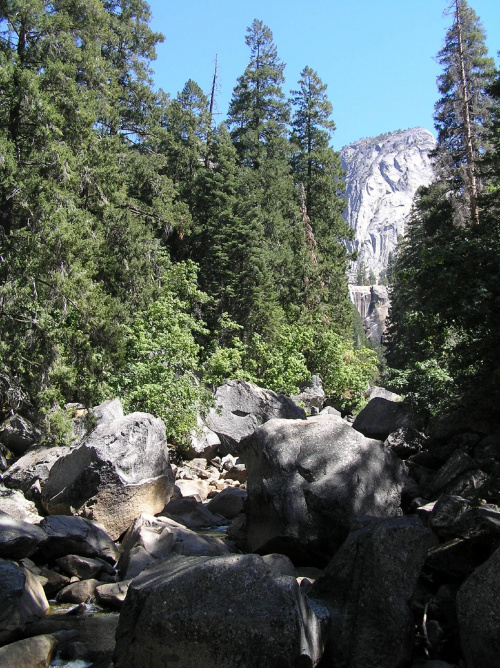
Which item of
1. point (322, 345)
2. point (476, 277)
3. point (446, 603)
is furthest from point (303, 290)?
point (446, 603)

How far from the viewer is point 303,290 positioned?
3231cm

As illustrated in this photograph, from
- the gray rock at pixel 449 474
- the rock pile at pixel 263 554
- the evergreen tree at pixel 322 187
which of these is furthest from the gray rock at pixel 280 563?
the evergreen tree at pixel 322 187

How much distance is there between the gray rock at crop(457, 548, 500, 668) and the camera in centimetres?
523

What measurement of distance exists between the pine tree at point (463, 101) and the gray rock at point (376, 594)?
684 inches

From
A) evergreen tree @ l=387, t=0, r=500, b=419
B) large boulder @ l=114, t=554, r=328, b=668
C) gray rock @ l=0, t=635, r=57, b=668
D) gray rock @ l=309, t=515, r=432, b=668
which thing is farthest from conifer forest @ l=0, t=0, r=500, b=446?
gray rock @ l=0, t=635, r=57, b=668

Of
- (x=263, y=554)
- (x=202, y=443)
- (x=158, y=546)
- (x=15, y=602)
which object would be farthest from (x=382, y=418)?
(x=15, y=602)

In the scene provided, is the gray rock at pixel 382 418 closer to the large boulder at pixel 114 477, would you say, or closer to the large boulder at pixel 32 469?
the large boulder at pixel 114 477

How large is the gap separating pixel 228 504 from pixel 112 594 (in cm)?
494

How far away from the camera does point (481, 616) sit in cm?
535

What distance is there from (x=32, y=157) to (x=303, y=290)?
63.1 ft

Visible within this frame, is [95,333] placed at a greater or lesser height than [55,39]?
lesser

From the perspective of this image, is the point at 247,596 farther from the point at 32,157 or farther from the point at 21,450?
the point at 32,157

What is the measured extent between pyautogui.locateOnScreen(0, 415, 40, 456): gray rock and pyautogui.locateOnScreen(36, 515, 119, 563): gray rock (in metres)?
5.53

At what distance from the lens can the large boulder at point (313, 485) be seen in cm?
870
